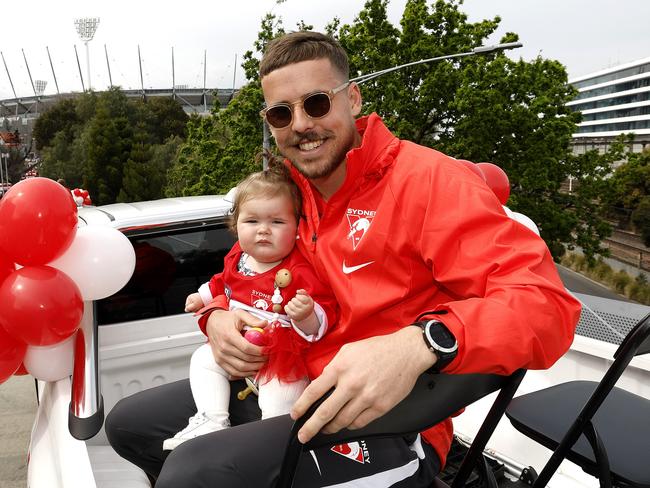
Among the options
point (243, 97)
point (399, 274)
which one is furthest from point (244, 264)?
point (243, 97)

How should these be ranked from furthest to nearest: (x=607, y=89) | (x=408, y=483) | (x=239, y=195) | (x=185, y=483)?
(x=607, y=89) → (x=239, y=195) → (x=408, y=483) → (x=185, y=483)

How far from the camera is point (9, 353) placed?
227 centimetres

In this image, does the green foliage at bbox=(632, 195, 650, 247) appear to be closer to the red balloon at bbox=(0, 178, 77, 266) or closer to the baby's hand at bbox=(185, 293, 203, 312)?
the baby's hand at bbox=(185, 293, 203, 312)

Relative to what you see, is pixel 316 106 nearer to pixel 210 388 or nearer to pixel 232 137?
pixel 210 388

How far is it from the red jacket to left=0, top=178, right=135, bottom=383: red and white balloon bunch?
863 mm

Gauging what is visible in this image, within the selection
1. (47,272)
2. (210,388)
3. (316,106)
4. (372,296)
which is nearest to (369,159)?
(316,106)

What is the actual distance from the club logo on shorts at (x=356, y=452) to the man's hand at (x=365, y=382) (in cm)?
40

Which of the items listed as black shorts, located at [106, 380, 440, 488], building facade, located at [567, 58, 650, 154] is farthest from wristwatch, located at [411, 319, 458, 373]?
building facade, located at [567, 58, 650, 154]

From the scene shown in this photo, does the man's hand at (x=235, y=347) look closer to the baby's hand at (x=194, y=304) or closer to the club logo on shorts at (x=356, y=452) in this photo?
the baby's hand at (x=194, y=304)

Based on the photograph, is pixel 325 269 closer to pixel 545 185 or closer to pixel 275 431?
pixel 275 431

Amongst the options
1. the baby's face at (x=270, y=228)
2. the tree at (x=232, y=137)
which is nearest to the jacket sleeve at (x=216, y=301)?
the baby's face at (x=270, y=228)

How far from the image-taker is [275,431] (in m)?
1.38

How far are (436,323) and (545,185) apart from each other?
85.4ft

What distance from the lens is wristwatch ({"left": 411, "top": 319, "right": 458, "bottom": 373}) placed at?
1104 millimetres
